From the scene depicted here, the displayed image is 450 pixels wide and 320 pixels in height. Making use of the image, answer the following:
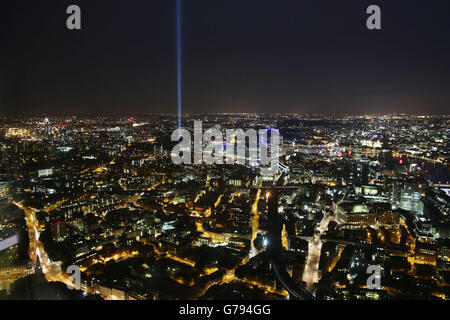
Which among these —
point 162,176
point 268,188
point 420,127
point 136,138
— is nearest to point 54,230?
point 162,176

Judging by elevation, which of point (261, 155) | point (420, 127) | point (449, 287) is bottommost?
point (449, 287)

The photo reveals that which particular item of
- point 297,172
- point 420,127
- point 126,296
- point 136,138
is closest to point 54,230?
point 126,296

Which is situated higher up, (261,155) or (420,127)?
(420,127)

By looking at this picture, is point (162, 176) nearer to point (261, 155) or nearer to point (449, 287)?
point (261, 155)

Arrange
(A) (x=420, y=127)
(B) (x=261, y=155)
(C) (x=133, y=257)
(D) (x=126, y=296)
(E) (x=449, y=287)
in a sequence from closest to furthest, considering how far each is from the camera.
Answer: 1. (D) (x=126, y=296)
2. (E) (x=449, y=287)
3. (C) (x=133, y=257)
4. (B) (x=261, y=155)
5. (A) (x=420, y=127)

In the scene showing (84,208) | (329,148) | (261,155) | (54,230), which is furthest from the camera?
(329,148)

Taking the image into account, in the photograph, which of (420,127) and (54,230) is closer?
(54,230)
